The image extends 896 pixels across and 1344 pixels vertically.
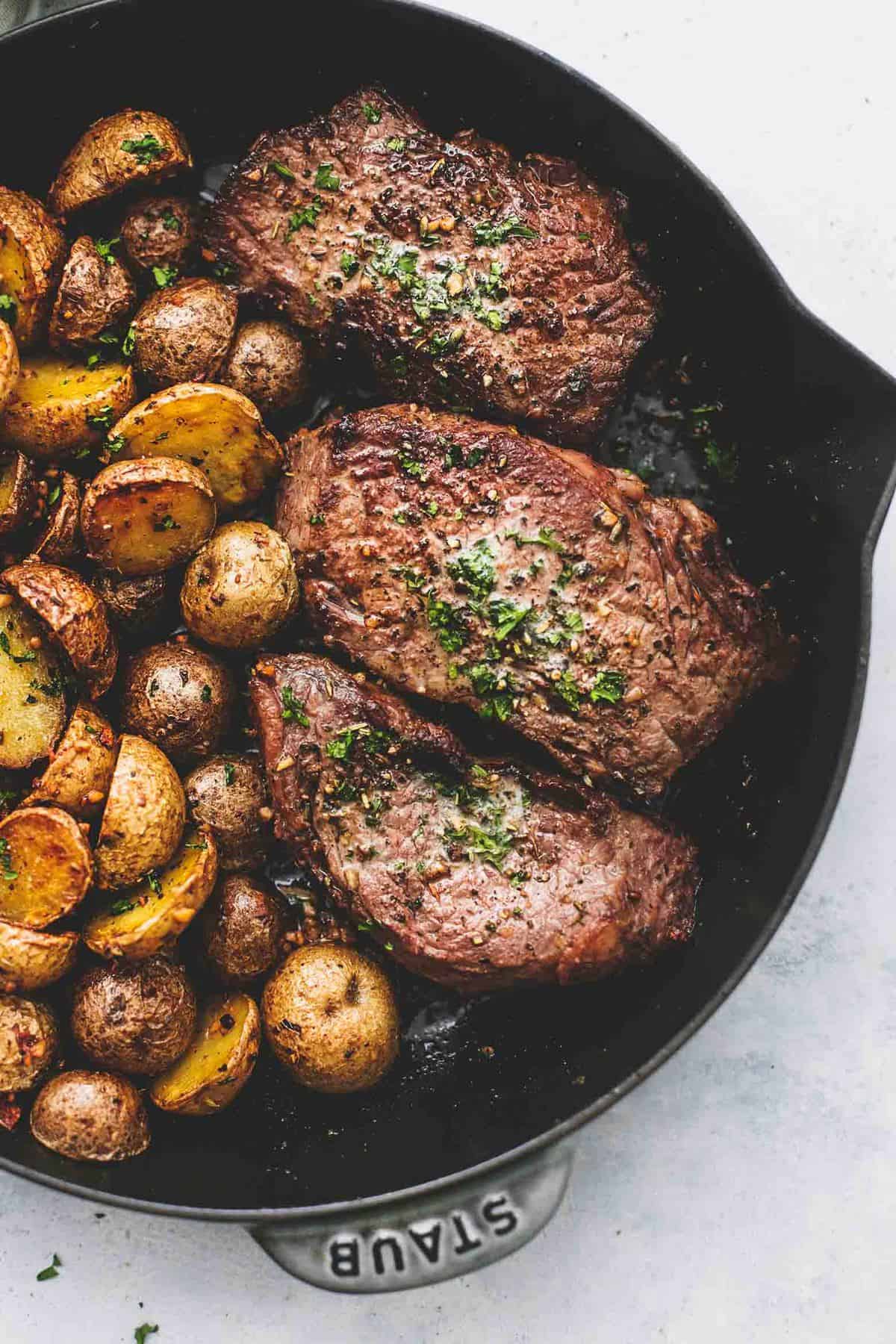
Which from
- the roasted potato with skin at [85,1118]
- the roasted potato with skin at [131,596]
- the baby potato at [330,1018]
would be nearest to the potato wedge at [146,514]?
the roasted potato with skin at [131,596]

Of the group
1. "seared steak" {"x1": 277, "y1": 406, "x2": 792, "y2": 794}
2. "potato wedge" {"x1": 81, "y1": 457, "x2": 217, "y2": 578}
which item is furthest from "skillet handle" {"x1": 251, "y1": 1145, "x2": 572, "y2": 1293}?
"potato wedge" {"x1": 81, "y1": 457, "x2": 217, "y2": 578}

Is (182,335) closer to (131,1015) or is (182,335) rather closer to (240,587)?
(240,587)

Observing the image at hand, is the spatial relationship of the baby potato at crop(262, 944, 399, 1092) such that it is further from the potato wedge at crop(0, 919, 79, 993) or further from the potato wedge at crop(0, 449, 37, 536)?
the potato wedge at crop(0, 449, 37, 536)

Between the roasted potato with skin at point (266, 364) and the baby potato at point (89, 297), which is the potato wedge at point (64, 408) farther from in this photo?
the roasted potato with skin at point (266, 364)

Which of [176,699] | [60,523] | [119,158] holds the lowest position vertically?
[176,699]

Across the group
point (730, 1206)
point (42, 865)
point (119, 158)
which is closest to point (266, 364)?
point (119, 158)
